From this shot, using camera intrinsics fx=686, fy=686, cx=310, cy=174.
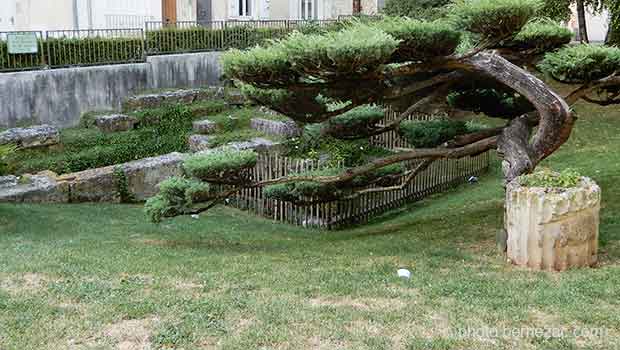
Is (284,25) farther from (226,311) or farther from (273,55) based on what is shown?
(226,311)

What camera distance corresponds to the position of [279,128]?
1984cm

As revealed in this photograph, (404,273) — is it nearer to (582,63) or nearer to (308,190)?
(308,190)

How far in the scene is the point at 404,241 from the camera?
1047 centimetres

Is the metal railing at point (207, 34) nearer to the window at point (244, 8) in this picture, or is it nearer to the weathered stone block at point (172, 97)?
the weathered stone block at point (172, 97)

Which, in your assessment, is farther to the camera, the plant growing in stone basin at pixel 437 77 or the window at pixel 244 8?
the window at pixel 244 8

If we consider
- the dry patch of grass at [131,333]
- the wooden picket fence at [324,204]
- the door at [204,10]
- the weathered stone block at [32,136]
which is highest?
the door at [204,10]

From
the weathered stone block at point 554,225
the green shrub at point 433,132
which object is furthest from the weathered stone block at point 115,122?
the weathered stone block at point 554,225

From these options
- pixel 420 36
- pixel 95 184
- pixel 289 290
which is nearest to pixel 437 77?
pixel 420 36

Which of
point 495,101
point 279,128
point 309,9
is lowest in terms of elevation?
point 279,128

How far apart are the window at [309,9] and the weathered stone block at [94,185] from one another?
16997mm

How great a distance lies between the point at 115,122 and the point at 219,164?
10059 millimetres

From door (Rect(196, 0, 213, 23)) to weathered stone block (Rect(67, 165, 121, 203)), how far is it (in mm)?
13230

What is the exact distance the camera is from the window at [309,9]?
30891 millimetres

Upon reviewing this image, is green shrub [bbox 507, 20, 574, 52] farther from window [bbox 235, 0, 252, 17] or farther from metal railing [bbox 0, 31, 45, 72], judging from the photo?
window [bbox 235, 0, 252, 17]
